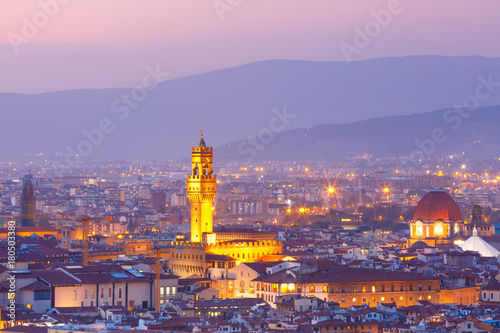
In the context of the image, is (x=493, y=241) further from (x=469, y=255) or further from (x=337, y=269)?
(x=337, y=269)

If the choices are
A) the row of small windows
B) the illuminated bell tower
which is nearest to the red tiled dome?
the illuminated bell tower

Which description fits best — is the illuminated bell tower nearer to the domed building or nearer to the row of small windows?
the row of small windows

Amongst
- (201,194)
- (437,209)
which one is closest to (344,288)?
(201,194)

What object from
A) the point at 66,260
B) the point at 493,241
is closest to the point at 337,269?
the point at 66,260

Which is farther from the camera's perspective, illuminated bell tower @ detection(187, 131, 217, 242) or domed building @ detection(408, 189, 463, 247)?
domed building @ detection(408, 189, 463, 247)

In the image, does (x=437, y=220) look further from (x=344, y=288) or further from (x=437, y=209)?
(x=344, y=288)

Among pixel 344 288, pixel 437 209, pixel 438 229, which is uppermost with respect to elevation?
pixel 437 209

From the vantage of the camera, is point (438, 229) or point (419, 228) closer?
point (438, 229)
